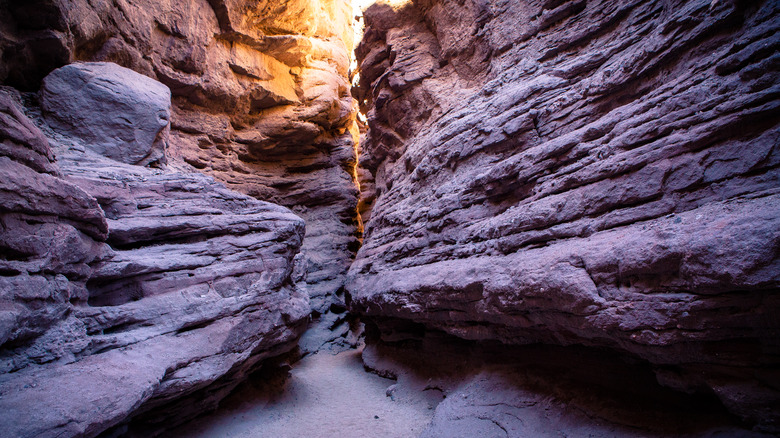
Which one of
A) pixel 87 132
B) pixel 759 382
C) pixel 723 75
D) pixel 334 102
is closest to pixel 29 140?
pixel 87 132

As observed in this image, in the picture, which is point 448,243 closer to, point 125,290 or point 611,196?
point 611,196

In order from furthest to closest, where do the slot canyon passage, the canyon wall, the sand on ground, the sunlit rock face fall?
the sunlit rock face < the sand on ground < the canyon wall < the slot canyon passage

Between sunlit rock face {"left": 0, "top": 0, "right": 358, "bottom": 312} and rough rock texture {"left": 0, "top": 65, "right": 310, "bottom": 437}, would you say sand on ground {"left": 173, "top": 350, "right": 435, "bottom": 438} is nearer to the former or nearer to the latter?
rough rock texture {"left": 0, "top": 65, "right": 310, "bottom": 437}

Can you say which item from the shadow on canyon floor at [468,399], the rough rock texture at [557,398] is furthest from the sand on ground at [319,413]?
the rough rock texture at [557,398]

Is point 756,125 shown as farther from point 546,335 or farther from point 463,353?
point 463,353

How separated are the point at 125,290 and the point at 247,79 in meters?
11.5

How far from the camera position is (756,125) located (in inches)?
146

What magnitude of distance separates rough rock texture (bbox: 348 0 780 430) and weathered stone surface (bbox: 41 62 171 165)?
6.69 m

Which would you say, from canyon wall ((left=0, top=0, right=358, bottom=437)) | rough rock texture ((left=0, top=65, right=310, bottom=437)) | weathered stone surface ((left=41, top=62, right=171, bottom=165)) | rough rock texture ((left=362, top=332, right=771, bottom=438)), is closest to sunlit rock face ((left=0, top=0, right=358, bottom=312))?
canyon wall ((left=0, top=0, right=358, bottom=437))

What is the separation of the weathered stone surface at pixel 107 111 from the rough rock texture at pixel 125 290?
9.5 inches

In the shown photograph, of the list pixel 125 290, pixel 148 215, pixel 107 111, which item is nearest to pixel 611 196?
pixel 125 290

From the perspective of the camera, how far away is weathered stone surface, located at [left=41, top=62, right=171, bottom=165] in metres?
7.96

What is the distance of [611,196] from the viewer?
4547mm

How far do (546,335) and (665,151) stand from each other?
2.83 meters
